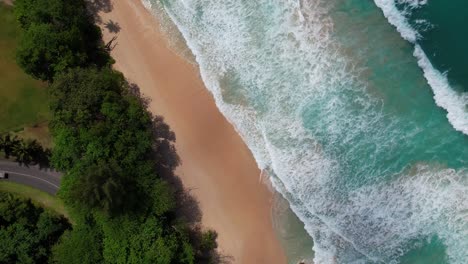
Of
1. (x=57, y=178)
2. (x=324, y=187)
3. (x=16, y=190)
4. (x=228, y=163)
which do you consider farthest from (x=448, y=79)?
(x=16, y=190)

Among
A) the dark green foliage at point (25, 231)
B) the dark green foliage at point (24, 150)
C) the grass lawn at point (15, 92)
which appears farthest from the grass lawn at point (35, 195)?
the grass lawn at point (15, 92)

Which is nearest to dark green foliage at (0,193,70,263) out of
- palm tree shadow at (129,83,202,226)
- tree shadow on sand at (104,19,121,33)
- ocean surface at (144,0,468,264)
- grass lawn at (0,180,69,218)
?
grass lawn at (0,180,69,218)

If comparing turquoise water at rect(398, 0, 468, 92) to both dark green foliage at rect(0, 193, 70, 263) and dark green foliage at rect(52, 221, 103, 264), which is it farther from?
dark green foliage at rect(0, 193, 70, 263)

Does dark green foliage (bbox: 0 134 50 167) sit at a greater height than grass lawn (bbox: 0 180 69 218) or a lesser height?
greater

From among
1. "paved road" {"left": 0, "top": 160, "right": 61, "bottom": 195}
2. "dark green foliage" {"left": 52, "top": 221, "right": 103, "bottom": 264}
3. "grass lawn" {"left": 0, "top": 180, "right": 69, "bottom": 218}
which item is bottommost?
"dark green foliage" {"left": 52, "top": 221, "right": 103, "bottom": 264}

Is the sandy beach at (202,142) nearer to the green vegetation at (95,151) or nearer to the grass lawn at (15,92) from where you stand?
the green vegetation at (95,151)

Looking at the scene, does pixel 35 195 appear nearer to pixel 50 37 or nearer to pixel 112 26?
pixel 50 37
